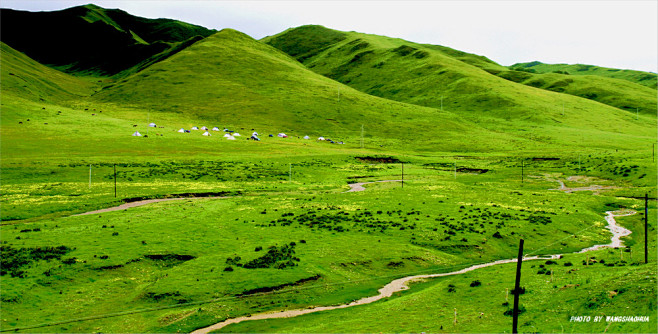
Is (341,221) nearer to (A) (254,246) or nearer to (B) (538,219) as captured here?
(A) (254,246)

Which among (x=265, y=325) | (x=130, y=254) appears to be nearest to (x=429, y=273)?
(x=265, y=325)

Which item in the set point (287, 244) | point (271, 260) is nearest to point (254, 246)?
point (287, 244)

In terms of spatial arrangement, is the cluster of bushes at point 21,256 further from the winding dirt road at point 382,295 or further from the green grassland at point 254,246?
the winding dirt road at point 382,295

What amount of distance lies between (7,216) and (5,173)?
35733 mm

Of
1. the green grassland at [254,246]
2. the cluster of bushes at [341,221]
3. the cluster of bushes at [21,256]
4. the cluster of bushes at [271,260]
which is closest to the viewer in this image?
the green grassland at [254,246]

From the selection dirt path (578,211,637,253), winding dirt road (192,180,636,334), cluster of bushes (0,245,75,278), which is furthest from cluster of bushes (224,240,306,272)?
dirt path (578,211,637,253)

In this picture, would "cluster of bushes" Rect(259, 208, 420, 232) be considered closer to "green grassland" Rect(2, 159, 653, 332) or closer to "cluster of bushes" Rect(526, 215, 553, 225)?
"green grassland" Rect(2, 159, 653, 332)

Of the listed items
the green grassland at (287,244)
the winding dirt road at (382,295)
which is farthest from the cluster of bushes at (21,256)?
the winding dirt road at (382,295)

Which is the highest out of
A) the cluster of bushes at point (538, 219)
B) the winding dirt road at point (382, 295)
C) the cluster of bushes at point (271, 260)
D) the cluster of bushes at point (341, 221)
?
the cluster of bushes at point (538, 219)

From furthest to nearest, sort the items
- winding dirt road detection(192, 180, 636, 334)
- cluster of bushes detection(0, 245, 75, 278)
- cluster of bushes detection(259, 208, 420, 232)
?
1. cluster of bushes detection(259, 208, 420, 232)
2. cluster of bushes detection(0, 245, 75, 278)
3. winding dirt road detection(192, 180, 636, 334)

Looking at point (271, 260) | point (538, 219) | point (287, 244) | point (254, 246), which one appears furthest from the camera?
point (538, 219)

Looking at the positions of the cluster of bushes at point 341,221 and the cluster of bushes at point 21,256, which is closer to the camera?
the cluster of bushes at point 21,256

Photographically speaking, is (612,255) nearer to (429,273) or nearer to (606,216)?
(429,273)

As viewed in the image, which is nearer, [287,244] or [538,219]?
[287,244]
